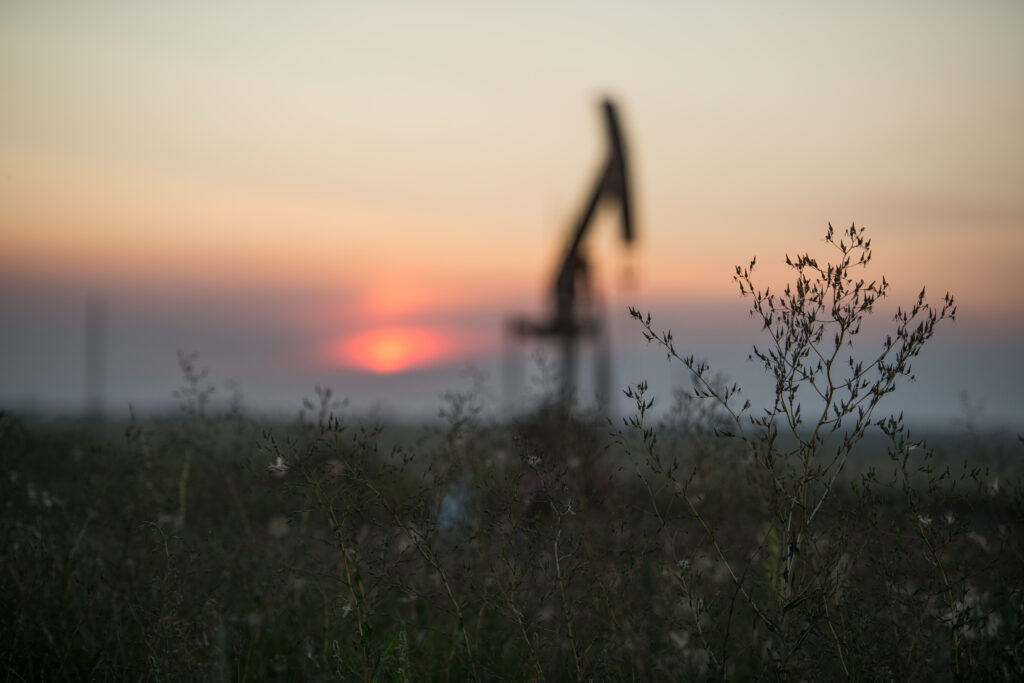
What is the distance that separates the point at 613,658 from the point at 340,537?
1160 millimetres

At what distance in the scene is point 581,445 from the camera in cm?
469

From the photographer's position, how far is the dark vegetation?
2.94 metres

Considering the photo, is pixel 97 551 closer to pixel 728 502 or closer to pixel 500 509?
pixel 500 509

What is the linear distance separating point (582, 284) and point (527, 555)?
14574 millimetres

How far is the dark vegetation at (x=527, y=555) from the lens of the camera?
2.94m

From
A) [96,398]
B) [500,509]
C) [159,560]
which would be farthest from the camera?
[96,398]

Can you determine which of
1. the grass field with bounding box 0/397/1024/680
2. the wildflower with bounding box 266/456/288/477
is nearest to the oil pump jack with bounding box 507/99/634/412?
the grass field with bounding box 0/397/1024/680

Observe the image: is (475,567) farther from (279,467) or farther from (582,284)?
(582,284)

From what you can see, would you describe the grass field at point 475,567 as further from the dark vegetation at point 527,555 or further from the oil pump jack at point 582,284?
the oil pump jack at point 582,284

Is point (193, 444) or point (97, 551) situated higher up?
point (193, 444)

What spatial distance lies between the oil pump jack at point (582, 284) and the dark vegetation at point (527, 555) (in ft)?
37.3

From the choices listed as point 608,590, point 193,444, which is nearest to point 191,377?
point 193,444

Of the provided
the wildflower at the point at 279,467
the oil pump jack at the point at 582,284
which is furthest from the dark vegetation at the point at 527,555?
the oil pump jack at the point at 582,284

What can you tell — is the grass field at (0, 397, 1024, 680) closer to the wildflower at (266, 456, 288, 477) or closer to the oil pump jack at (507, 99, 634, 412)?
the wildflower at (266, 456, 288, 477)
